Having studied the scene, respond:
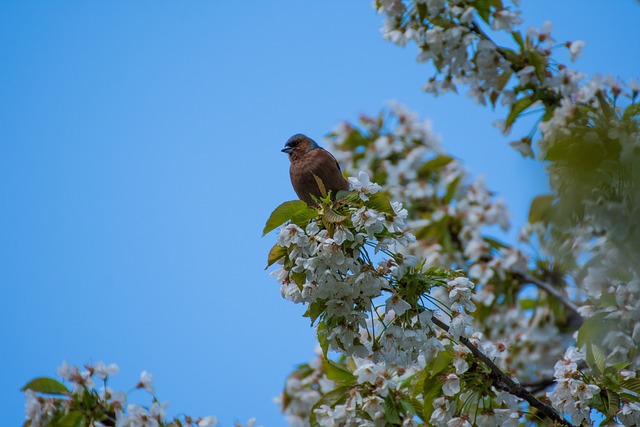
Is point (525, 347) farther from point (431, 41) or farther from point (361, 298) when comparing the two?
point (361, 298)

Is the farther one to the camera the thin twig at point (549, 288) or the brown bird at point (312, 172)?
the thin twig at point (549, 288)

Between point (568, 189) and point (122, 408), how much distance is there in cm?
293

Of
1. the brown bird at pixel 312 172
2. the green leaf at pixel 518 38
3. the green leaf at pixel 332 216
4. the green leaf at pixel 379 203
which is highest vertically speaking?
the green leaf at pixel 518 38

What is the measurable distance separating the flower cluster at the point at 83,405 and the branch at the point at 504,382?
1757 millimetres

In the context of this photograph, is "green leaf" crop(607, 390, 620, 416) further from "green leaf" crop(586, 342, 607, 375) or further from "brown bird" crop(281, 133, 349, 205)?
"brown bird" crop(281, 133, 349, 205)

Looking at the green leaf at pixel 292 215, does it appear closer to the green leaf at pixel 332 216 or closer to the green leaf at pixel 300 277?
the green leaf at pixel 332 216

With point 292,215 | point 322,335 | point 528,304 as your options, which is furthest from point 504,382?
point 528,304

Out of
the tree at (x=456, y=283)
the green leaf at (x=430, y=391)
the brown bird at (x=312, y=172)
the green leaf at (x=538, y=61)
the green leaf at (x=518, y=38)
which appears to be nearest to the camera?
the tree at (x=456, y=283)

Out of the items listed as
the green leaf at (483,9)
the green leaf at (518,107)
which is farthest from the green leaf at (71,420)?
the green leaf at (483,9)

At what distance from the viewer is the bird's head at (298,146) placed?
4898 millimetres

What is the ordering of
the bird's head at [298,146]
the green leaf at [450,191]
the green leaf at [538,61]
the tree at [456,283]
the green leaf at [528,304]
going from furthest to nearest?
1. the green leaf at [450,191]
2. the green leaf at [528,304]
3. the green leaf at [538,61]
4. the bird's head at [298,146]
5. the tree at [456,283]

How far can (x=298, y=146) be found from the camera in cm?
498

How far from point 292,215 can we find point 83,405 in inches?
67.5

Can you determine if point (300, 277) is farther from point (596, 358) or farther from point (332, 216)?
point (596, 358)
